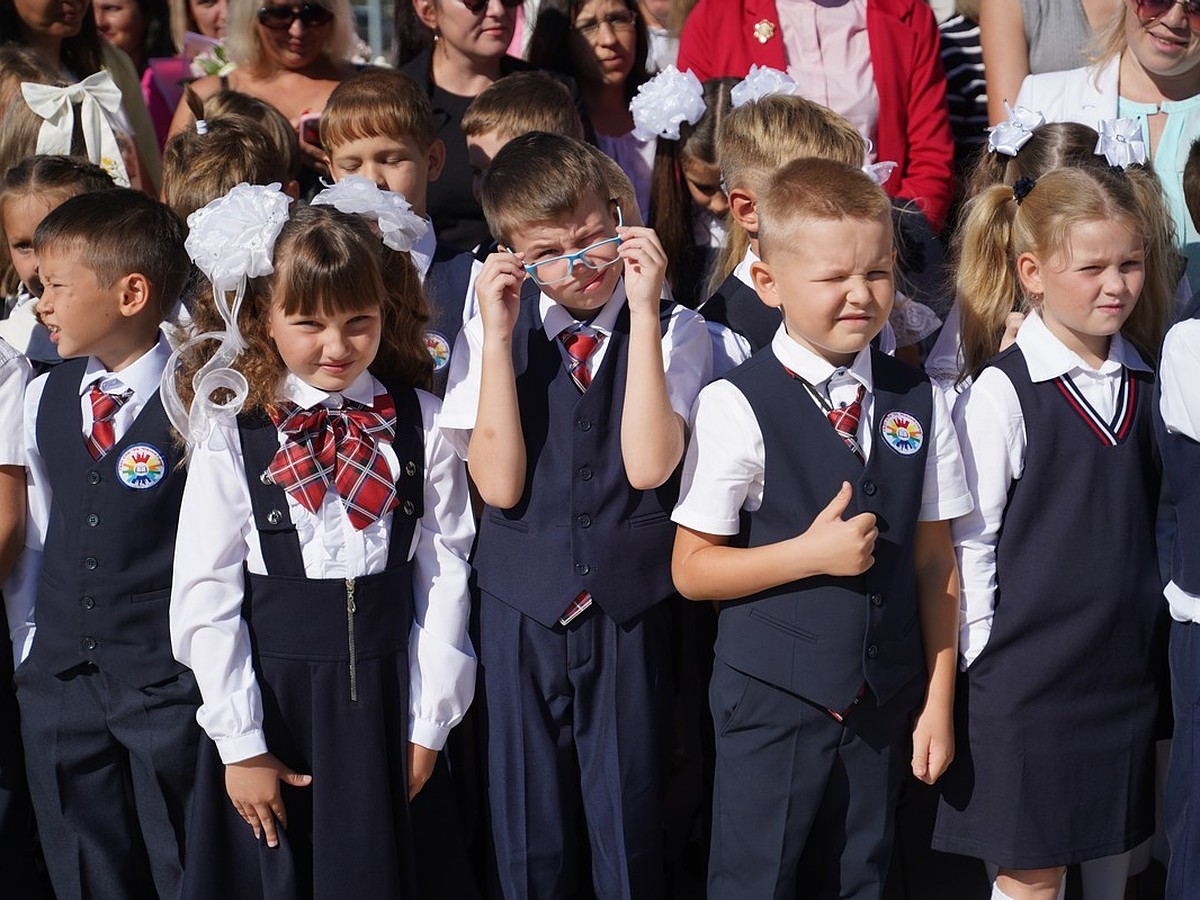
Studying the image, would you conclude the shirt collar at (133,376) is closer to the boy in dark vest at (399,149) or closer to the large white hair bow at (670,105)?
the boy in dark vest at (399,149)

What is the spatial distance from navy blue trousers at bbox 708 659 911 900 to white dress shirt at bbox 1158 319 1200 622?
1.87 ft

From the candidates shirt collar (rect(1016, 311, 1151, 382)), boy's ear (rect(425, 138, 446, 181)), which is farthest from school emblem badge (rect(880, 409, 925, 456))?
boy's ear (rect(425, 138, 446, 181))

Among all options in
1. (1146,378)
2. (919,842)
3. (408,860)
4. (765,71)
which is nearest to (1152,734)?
(1146,378)

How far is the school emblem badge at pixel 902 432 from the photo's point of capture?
276cm

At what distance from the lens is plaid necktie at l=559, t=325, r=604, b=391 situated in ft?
9.76

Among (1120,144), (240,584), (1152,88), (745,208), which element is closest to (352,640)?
(240,584)

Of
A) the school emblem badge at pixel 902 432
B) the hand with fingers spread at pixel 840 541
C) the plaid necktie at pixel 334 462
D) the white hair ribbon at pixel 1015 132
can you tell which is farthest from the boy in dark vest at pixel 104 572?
the white hair ribbon at pixel 1015 132

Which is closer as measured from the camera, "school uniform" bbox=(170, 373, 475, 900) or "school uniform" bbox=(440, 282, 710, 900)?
"school uniform" bbox=(170, 373, 475, 900)

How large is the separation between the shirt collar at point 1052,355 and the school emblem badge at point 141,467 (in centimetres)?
180

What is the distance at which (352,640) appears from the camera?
2830 mm

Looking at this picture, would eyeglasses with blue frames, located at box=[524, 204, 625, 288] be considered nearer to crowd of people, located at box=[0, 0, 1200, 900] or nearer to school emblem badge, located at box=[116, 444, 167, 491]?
crowd of people, located at box=[0, 0, 1200, 900]

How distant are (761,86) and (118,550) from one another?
205 cm

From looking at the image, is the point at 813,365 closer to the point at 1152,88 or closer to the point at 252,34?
the point at 1152,88

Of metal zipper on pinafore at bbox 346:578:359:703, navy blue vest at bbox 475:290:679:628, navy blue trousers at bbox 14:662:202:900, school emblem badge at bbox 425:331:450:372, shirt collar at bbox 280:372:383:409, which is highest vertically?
shirt collar at bbox 280:372:383:409
